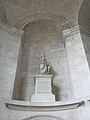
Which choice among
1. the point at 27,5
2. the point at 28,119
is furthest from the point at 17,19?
the point at 28,119

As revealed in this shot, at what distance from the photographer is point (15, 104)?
20.7ft

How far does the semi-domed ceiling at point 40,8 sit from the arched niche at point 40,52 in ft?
1.37

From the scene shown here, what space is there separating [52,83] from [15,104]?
2.08 m

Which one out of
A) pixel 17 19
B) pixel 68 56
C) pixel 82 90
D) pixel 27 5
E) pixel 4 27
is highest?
pixel 27 5

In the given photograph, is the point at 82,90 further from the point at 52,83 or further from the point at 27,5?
the point at 27,5

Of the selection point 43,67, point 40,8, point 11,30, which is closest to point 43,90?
point 43,67

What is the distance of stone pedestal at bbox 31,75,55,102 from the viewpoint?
671 cm

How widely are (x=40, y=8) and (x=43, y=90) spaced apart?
16.8 feet

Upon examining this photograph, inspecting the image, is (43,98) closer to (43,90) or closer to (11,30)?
(43,90)

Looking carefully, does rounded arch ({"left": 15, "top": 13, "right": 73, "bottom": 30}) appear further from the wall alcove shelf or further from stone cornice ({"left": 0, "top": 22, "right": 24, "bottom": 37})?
the wall alcove shelf

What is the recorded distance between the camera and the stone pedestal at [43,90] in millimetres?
6707

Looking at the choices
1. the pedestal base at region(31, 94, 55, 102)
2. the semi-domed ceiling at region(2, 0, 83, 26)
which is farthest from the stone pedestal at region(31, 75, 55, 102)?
the semi-domed ceiling at region(2, 0, 83, 26)

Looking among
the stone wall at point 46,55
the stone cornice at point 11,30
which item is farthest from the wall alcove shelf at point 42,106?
the stone cornice at point 11,30

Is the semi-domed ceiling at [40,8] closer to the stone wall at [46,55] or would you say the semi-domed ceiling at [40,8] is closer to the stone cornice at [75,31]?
the stone cornice at [75,31]
